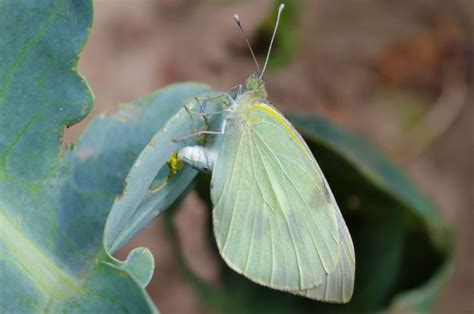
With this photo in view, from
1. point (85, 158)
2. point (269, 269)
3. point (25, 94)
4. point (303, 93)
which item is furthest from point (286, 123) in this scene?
point (303, 93)

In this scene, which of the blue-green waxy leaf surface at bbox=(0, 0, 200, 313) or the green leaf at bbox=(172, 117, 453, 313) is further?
the green leaf at bbox=(172, 117, 453, 313)

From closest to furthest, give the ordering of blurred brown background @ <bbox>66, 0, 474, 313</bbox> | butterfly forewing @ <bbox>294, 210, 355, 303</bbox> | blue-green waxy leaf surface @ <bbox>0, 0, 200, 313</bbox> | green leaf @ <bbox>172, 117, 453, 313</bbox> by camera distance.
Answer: blue-green waxy leaf surface @ <bbox>0, 0, 200, 313</bbox>, butterfly forewing @ <bbox>294, 210, 355, 303</bbox>, green leaf @ <bbox>172, 117, 453, 313</bbox>, blurred brown background @ <bbox>66, 0, 474, 313</bbox>

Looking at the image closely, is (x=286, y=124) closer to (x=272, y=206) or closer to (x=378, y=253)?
(x=272, y=206)

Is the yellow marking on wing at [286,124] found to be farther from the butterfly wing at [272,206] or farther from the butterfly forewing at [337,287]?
the butterfly forewing at [337,287]

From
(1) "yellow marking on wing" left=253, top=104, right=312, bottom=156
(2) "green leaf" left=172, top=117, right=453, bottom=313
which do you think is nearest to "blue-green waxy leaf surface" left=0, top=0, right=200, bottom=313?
(1) "yellow marking on wing" left=253, top=104, right=312, bottom=156

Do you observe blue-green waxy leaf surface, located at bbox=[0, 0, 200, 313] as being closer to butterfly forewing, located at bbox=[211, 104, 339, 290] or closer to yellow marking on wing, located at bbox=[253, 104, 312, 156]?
butterfly forewing, located at bbox=[211, 104, 339, 290]

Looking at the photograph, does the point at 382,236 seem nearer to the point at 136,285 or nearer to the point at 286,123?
the point at 286,123

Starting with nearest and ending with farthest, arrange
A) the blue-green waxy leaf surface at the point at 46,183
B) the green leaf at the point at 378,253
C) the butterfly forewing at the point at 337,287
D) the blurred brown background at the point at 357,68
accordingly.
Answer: the blue-green waxy leaf surface at the point at 46,183 < the butterfly forewing at the point at 337,287 < the green leaf at the point at 378,253 < the blurred brown background at the point at 357,68

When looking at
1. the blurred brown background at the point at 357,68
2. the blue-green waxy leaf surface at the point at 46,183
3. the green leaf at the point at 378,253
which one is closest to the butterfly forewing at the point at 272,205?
the blue-green waxy leaf surface at the point at 46,183
